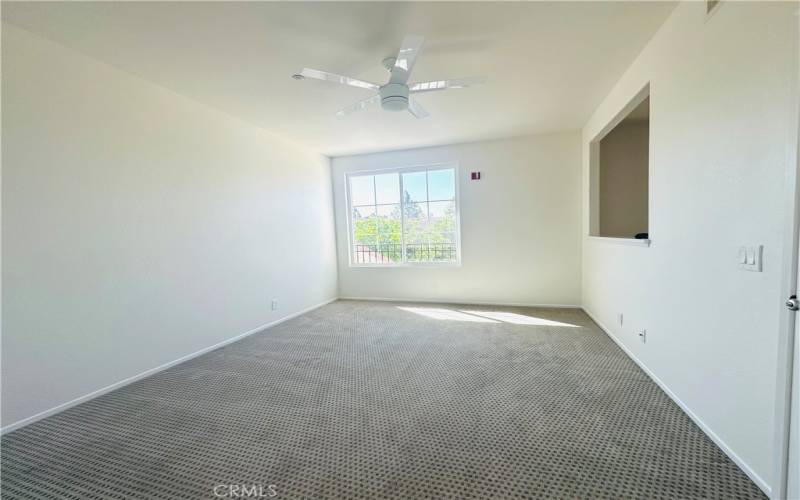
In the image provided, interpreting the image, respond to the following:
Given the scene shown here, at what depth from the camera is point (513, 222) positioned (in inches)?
185

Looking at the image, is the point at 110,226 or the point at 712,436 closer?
the point at 712,436

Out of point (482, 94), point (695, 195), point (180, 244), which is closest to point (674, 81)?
point (695, 195)

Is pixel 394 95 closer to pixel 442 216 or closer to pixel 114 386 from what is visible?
pixel 442 216

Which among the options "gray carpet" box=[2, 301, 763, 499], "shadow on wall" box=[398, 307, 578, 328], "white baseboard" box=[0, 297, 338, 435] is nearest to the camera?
"gray carpet" box=[2, 301, 763, 499]

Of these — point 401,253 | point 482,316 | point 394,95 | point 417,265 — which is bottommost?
point 482,316

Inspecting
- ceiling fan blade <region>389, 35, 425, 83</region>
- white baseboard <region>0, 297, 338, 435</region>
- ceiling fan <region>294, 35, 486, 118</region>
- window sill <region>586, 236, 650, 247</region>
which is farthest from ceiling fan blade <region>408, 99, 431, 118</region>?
white baseboard <region>0, 297, 338, 435</region>

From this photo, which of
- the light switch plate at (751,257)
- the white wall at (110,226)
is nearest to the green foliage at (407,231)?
the white wall at (110,226)

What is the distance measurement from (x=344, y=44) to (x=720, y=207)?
2440 millimetres

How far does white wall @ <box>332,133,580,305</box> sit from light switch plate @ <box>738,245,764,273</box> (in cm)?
315

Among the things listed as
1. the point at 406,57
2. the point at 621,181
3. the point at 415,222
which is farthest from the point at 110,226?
the point at 621,181

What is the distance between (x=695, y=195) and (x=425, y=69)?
2.04m

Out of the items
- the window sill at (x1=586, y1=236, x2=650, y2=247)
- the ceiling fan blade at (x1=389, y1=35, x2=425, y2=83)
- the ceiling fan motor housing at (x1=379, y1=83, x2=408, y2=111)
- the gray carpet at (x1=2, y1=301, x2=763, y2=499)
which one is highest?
the ceiling fan blade at (x1=389, y1=35, x2=425, y2=83)

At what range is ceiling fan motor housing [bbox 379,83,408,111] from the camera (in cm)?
235

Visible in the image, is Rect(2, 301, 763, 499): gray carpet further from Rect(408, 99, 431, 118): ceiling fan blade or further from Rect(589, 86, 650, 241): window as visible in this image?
Rect(408, 99, 431, 118): ceiling fan blade
